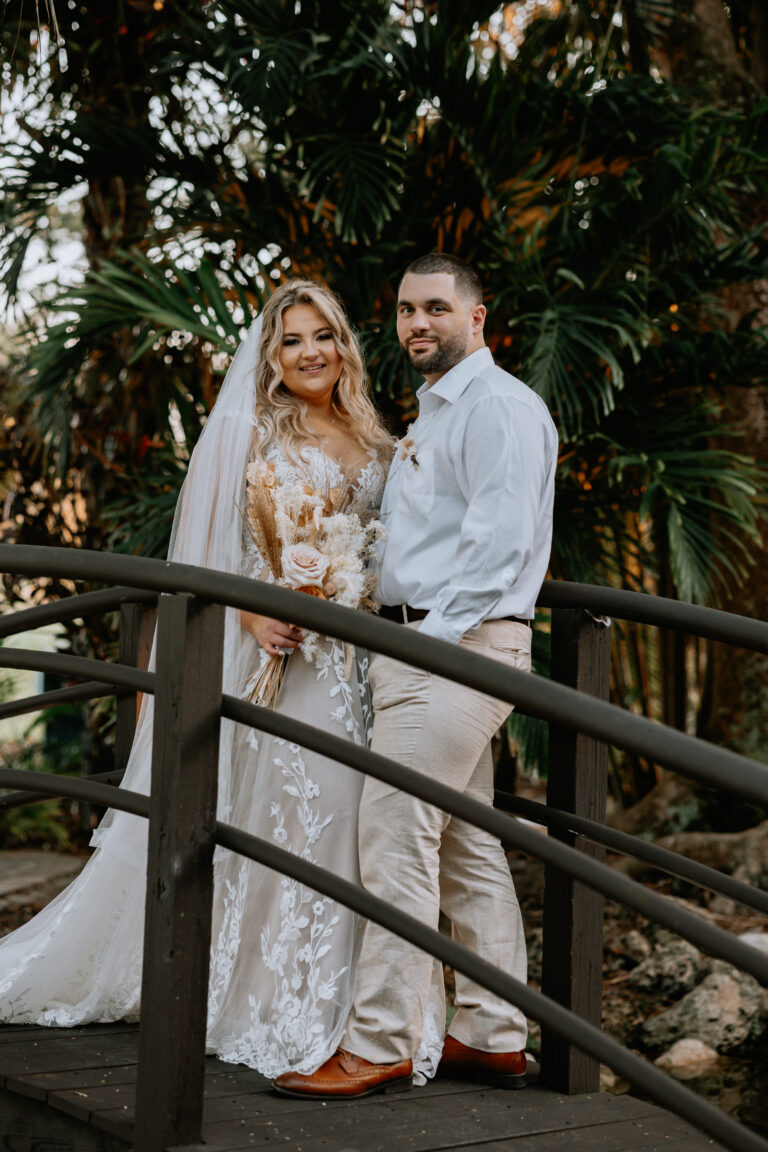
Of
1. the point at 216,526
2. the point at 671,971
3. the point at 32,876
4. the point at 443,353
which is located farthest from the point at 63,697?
the point at 32,876

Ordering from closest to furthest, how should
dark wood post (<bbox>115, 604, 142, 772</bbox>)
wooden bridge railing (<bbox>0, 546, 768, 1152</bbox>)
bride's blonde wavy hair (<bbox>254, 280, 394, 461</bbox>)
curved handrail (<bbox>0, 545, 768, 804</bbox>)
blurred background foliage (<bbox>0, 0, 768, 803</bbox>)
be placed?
curved handrail (<bbox>0, 545, 768, 804</bbox>) → wooden bridge railing (<bbox>0, 546, 768, 1152</bbox>) → bride's blonde wavy hair (<bbox>254, 280, 394, 461</bbox>) → dark wood post (<bbox>115, 604, 142, 772</bbox>) → blurred background foliage (<bbox>0, 0, 768, 803</bbox>)

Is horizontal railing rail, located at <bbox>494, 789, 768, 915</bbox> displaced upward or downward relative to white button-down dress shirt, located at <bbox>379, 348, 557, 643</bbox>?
downward

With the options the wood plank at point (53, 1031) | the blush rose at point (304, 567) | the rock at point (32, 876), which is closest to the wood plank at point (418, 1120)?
the wood plank at point (53, 1031)

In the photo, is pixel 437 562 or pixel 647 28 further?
pixel 647 28

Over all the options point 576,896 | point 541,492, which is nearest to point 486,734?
point 576,896

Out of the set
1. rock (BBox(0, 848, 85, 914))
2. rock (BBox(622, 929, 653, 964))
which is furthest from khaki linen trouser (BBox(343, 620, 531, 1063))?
rock (BBox(0, 848, 85, 914))

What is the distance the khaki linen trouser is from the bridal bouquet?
0.86 feet

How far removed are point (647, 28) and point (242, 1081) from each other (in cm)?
608

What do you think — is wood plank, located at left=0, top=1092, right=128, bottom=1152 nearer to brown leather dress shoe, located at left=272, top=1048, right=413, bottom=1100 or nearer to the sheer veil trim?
brown leather dress shoe, located at left=272, top=1048, right=413, bottom=1100

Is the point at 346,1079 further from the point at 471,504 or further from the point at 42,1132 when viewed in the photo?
the point at 471,504

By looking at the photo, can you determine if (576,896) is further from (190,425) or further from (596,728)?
(190,425)

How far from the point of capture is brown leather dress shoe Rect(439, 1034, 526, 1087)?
2.69m

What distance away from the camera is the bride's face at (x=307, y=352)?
3336 millimetres

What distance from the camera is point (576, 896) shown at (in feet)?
8.84
